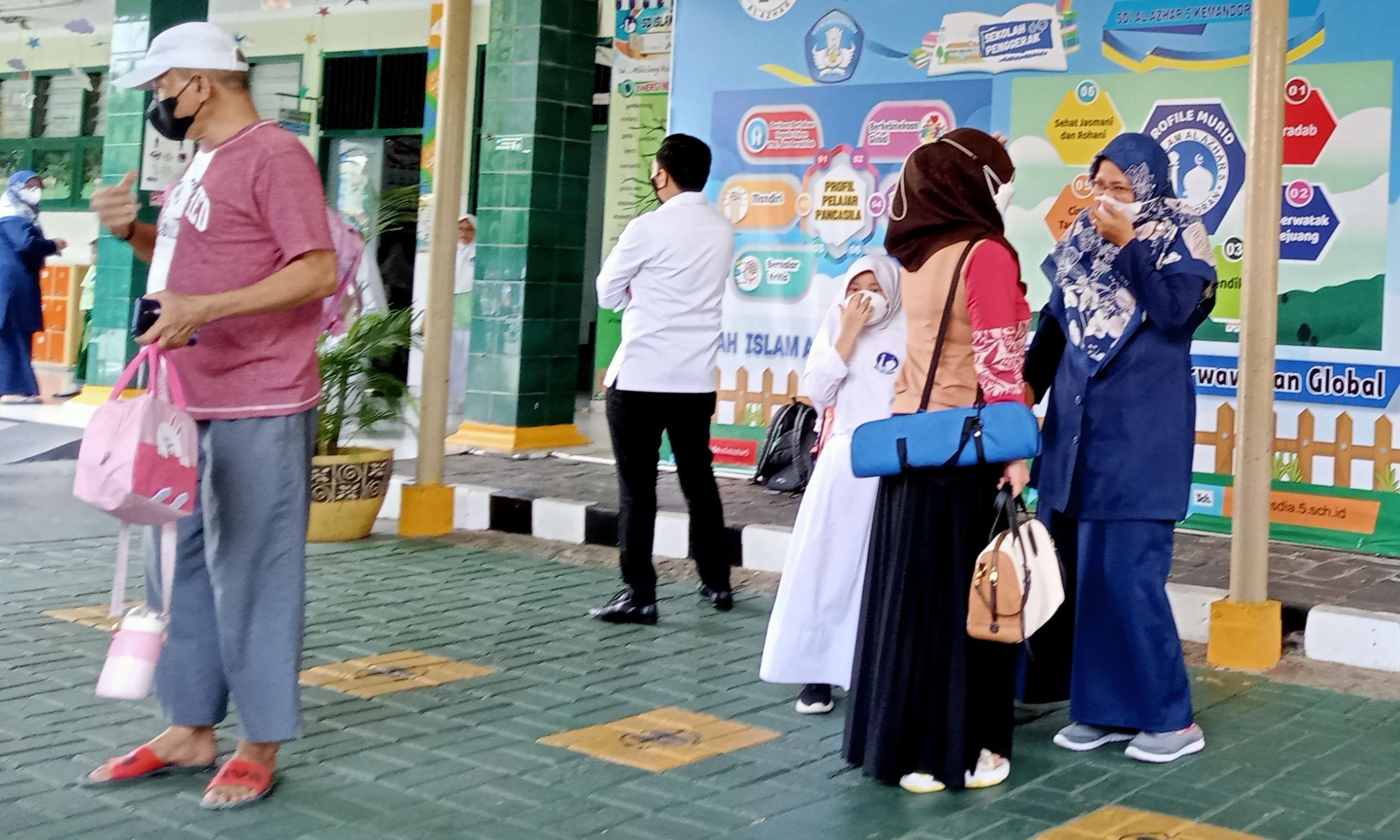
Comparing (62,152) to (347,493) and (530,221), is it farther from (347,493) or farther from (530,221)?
(347,493)

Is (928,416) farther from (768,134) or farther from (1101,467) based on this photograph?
(768,134)

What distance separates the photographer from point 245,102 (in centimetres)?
318

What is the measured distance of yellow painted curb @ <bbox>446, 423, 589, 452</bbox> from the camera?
9305mm

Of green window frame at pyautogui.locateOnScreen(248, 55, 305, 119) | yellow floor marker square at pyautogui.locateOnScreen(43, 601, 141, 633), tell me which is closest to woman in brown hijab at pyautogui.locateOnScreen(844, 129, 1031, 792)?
yellow floor marker square at pyautogui.locateOnScreen(43, 601, 141, 633)

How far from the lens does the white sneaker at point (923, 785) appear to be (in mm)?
3355

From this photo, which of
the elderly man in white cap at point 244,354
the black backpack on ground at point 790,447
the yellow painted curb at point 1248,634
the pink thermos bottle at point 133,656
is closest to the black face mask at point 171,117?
the elderly man in white cap at point 244,354

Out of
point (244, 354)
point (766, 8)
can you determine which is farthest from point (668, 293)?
point (766, 8)

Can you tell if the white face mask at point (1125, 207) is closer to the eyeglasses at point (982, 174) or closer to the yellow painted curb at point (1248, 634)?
the eyeglasses at point (982, 174)

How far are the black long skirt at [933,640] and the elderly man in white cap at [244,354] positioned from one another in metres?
1.32

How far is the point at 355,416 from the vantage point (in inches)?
261

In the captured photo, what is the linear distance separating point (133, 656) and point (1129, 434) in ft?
7.87

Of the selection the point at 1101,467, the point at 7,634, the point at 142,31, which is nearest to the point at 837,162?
the point at 1101,467

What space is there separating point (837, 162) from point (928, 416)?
4.49 metres

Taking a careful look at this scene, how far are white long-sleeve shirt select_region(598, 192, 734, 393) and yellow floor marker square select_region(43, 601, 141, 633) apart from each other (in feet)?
6.06
